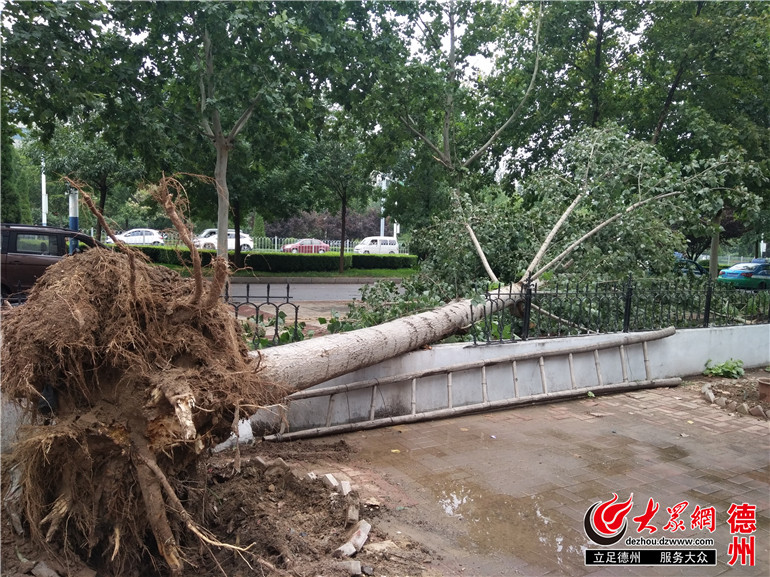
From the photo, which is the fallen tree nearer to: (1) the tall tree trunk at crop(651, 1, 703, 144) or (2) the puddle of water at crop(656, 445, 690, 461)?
(2) the puddle of water at crop(656, 445, 690, 461)

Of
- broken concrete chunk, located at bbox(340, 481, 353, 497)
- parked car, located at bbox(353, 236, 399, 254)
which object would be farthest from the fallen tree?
parked car, located at bbox(353, 236, 399, 254)

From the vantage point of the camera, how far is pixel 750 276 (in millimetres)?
21875

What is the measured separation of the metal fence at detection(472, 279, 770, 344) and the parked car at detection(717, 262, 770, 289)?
15.8 metres

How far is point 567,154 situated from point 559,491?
21.5 feet

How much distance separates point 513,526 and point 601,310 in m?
4.57

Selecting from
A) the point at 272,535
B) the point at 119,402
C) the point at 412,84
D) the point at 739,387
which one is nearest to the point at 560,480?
A: the point at 272,535

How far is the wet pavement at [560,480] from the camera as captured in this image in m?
3.21

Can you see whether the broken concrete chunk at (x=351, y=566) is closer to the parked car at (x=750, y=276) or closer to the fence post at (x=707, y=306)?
the fence post at (x=707, y=306)

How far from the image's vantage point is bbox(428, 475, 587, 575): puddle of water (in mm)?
3154

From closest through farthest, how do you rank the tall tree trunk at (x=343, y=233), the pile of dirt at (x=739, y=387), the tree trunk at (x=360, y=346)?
the tree trunk at (x=360, y=346), the pile of dirt at (x=739, y=387), the tall tree trunk at (x=343, y=233)

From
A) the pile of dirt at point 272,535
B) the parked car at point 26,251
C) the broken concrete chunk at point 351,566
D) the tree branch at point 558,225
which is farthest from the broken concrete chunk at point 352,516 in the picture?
the parked car at point 26,251

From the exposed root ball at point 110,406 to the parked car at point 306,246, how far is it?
25.8m

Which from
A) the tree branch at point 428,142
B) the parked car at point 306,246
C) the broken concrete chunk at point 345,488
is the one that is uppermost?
the tree branch at point 428,142

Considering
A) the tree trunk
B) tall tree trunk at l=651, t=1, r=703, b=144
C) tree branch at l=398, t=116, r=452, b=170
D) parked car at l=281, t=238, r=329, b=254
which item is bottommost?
the tree trunk
